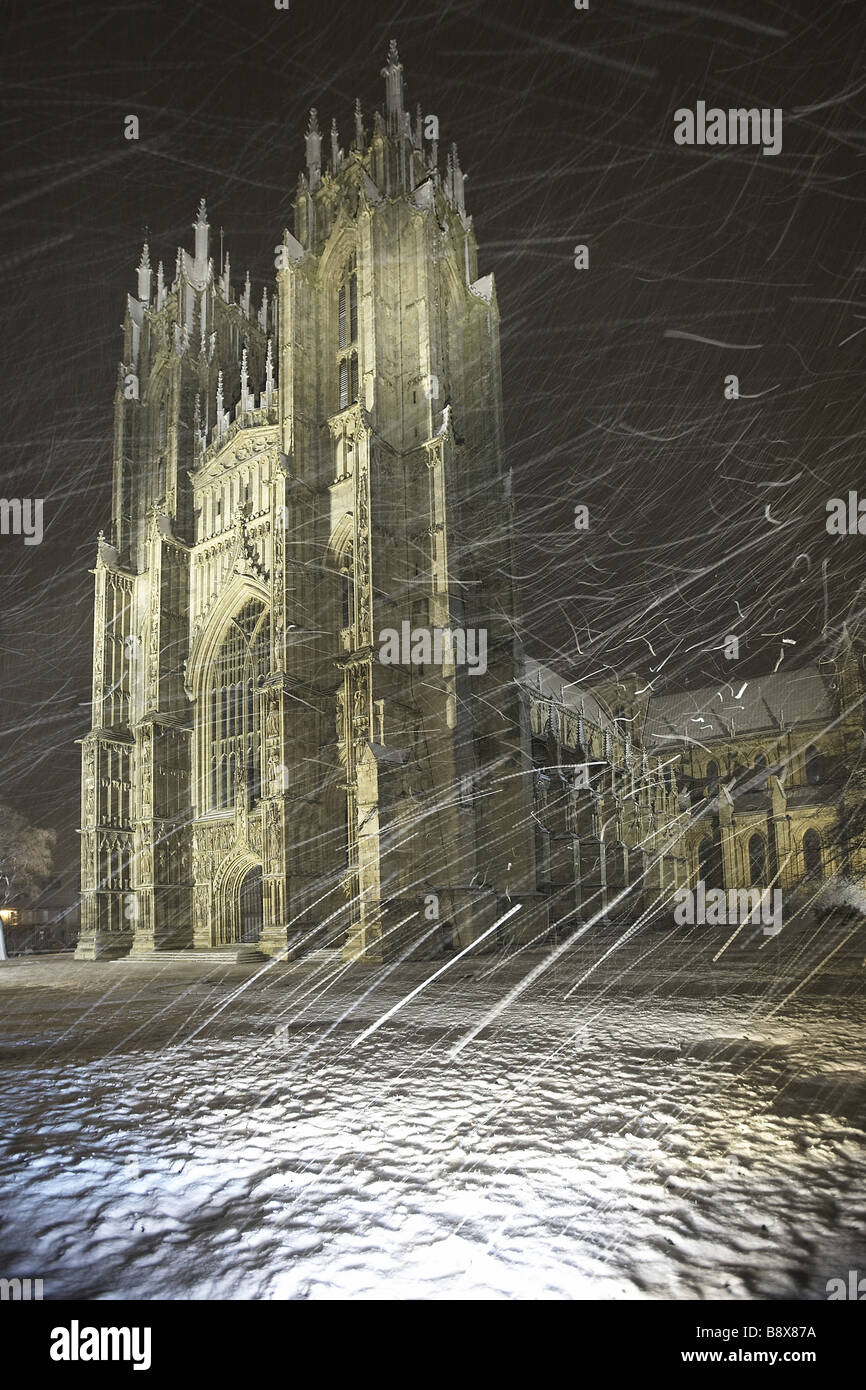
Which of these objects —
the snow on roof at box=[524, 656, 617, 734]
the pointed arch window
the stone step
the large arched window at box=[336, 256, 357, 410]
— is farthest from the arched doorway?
the large arched window at box=[336, 256, 357, 410]

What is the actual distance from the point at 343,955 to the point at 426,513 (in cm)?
1343

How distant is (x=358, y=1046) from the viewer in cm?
859

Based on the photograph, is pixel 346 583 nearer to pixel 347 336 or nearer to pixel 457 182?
pixel 347 336

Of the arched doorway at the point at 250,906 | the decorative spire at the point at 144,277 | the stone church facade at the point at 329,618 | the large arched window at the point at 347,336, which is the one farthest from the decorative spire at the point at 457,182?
the arched doorway at the point at 250,906

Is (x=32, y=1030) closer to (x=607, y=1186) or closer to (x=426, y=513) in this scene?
(x=607, y=1186)

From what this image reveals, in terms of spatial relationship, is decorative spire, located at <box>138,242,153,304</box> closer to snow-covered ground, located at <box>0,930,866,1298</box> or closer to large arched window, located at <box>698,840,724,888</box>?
snow-covered ground, located at <box>0,930,866,1298</box>

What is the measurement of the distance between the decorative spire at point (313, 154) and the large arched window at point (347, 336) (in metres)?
4.25

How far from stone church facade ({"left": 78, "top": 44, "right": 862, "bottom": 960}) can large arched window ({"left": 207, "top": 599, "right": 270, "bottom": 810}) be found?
0.09 meters

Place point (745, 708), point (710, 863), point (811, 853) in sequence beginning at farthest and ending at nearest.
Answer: point (745, 708) < point (710, 863) < point (811, 853)

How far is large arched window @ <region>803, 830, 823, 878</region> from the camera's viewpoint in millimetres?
38531

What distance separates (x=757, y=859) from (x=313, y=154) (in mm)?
37389

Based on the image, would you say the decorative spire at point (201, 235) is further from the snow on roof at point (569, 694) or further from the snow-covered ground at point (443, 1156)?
the snow-covered ground at point (443, 1156)

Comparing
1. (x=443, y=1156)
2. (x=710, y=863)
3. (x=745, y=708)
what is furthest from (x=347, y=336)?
(x=745, y=708)

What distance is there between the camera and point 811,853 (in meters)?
39.7
